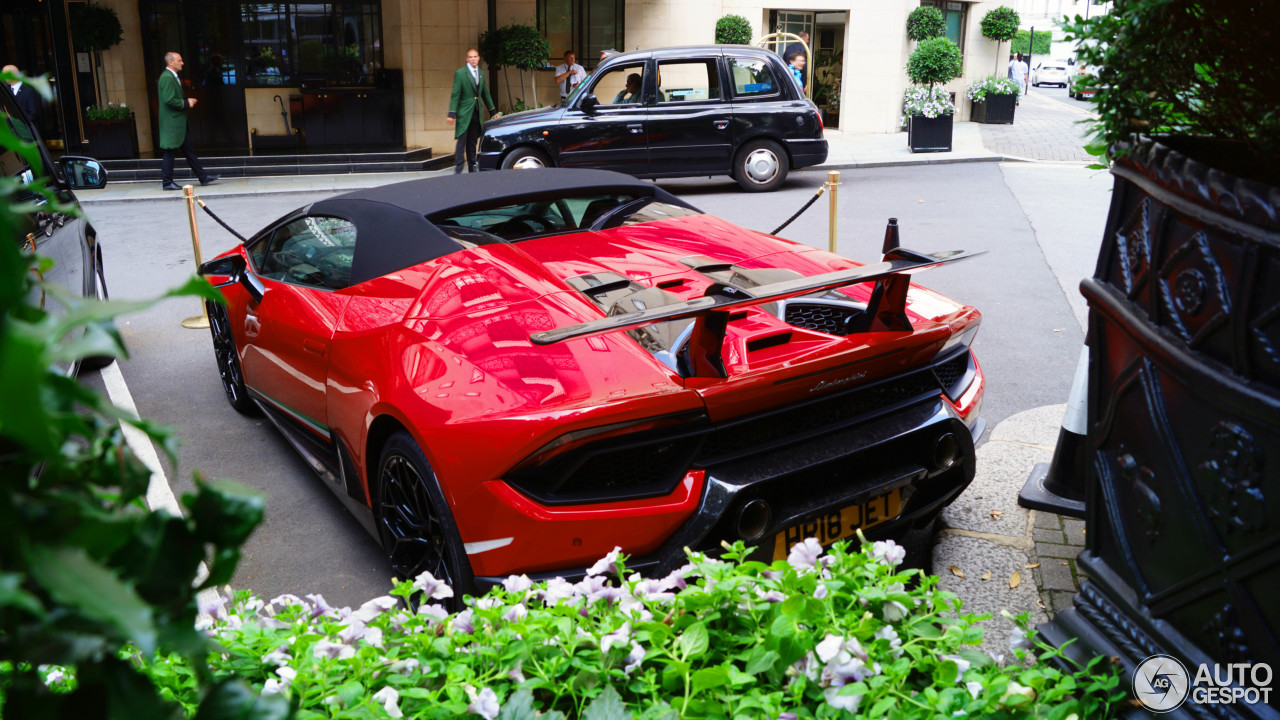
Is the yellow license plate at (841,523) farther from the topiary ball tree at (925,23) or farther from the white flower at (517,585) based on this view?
the topiary ball tree at (925,23)

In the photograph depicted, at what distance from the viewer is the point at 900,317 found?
130 inches

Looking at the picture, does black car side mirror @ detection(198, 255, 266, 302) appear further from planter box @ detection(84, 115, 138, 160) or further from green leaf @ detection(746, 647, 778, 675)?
planter box @ detection(84, 115, 138, 160)

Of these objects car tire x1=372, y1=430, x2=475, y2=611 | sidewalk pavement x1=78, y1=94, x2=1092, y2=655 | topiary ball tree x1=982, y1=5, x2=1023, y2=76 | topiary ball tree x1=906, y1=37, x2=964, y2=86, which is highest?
topiary ball tree x1=982, y1=5, x2=1023, y2=76

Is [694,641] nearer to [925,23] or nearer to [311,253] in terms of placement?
[311,253]

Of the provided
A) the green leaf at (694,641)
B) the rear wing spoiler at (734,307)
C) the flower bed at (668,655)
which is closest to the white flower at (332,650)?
the flower bed at (668,655)

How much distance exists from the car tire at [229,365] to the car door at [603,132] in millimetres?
8449

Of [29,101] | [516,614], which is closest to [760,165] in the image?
[29,101]

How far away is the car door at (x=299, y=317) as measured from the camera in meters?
4.02

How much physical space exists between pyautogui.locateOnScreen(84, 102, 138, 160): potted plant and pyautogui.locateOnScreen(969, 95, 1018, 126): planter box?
20.3 m

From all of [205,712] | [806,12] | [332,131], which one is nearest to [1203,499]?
[205,712]

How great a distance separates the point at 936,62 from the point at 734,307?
1863 centimetres

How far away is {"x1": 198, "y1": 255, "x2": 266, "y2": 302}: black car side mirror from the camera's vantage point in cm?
473

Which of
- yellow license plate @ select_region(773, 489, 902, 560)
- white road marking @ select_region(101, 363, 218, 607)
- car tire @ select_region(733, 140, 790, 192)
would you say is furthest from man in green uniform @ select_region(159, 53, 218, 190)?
yellow license plate @ select_region(773, 489, 902, 560)

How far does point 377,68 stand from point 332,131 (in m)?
1.57
